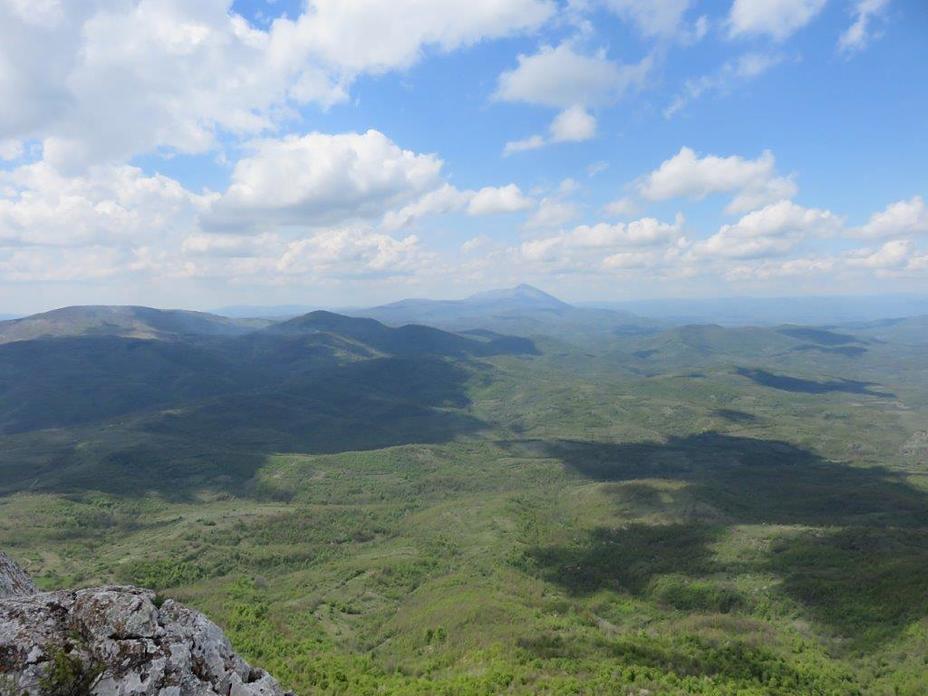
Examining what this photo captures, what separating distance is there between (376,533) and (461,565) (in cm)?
5639

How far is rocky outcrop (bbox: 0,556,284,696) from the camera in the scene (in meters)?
17.2

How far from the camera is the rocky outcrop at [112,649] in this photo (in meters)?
17.2

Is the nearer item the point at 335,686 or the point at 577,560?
the point at 335,686

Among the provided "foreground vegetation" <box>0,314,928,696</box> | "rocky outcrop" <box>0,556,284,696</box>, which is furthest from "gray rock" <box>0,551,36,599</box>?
"foreground vegetation" <box>0,314,928,696</box>

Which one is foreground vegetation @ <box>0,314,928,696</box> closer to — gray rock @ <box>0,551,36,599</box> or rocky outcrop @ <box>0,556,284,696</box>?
gray rock @ <box>0,551,36,599</box>

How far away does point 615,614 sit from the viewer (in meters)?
97.5

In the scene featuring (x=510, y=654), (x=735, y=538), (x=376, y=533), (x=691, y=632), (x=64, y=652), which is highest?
(x=64, y=652)

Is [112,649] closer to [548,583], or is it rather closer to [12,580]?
[12,580]

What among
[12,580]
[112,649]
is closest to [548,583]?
[12,580]

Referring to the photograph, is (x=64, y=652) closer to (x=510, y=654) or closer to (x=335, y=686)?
(x=335, y=686)

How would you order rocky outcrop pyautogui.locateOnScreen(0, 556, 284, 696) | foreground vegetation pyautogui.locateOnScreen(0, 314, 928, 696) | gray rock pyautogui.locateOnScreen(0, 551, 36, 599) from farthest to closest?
foreground vegetation pyautogui.locateOnScreen(0, 314, 928, 696), gray rock pyautogui.locateOnScreen(0, 551, 36, 599), rocky outcrop pyautogui.locateOnScreen(0, 556, 284, 696)

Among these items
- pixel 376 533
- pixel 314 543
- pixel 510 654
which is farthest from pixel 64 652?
pixel 376 533

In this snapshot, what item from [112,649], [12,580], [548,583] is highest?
[112,649]

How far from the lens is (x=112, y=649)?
18.5 meters
